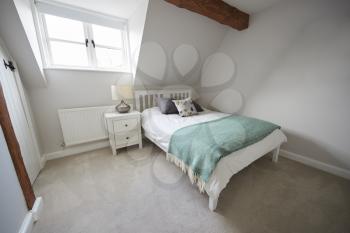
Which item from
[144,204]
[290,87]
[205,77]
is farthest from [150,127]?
[290,87]

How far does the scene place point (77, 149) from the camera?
2.36 meters

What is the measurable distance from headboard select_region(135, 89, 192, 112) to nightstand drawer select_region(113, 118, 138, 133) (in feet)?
1.61

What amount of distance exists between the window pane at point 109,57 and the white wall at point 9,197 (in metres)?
1.74

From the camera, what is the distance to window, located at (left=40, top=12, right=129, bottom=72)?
200 centimetres

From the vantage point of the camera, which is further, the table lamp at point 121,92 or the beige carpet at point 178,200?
the table lamp at point 121,92

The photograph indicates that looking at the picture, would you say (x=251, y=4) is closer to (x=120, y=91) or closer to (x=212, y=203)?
(x=120, y=91)

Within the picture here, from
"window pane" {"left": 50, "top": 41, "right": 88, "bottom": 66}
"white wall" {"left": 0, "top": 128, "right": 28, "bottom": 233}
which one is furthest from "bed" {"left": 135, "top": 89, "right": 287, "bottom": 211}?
"white wall" {"left": 0, "top": 128, "right": 28, "bottom": 233}

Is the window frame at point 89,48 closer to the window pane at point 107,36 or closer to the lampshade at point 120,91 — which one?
the window pane at point 107,36

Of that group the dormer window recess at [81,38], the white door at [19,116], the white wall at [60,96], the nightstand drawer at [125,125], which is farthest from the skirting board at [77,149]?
the dormer window recess at [81,38]

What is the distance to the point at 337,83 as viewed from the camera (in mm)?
1729

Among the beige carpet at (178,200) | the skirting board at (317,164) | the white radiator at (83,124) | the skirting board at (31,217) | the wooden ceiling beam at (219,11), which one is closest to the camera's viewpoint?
the skirting board at (31,217)

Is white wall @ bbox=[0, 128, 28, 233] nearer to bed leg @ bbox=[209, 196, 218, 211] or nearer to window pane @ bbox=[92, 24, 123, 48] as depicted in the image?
bed leg @ bbox=[209, 196, 218, 211]

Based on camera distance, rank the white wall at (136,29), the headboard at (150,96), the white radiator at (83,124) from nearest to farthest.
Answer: the white wall at (136,29)
the white radiator at (83,124)
the headboard at (150,96)

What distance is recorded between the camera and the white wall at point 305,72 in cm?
170
